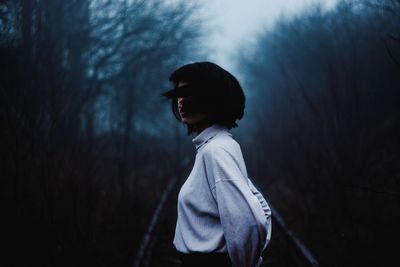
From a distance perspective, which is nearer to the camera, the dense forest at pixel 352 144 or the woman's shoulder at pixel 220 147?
the woman's shoulder at pixel 220 147

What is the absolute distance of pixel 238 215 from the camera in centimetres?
150

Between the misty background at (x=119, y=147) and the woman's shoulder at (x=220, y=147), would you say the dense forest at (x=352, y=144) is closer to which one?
the misty background at (x=119, y=147)

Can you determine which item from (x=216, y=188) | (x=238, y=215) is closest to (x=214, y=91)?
(x=216, y=188)

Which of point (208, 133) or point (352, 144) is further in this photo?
point (352, 144)

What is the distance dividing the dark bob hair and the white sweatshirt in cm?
9

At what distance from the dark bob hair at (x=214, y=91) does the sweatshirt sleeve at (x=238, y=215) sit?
1.24 feet

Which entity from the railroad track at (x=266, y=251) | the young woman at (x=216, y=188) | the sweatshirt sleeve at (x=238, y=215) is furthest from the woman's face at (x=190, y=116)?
the railroad track at (x=266, y=251)

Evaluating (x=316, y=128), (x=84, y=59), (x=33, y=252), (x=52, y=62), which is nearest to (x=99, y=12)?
(x=84, y=59)

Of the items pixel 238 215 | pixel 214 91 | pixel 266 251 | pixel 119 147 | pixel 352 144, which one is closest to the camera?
pixel 238 215

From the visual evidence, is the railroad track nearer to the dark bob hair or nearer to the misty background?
the misty background

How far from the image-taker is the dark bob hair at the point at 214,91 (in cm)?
183

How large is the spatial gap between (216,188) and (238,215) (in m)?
0.15

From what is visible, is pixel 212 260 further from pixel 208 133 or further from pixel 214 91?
pixel 214 91

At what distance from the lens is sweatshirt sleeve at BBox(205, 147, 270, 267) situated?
150 centimetres
